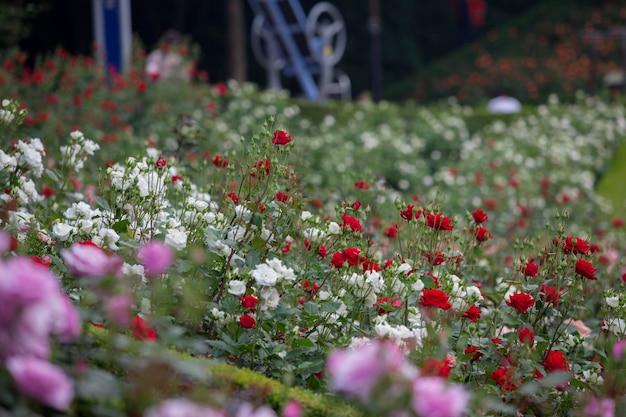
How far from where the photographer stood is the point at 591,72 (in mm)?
12812

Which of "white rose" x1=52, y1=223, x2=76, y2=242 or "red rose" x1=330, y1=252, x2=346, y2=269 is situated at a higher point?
"red rose" x1=330, y1=252, x2=346, y2=269

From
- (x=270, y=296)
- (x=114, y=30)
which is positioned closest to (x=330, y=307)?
(x=270, y=296)

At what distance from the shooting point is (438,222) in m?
2.26

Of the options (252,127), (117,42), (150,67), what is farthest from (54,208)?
(117,42)

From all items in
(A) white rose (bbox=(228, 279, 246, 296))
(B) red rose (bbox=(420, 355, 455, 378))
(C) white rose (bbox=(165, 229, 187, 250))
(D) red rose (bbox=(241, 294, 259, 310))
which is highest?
(C) white rose (bbox=(165, 229, 187, 250))

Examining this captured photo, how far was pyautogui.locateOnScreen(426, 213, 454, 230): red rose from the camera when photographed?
2.19m

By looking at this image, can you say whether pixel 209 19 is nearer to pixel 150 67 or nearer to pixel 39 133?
pixel 150 67

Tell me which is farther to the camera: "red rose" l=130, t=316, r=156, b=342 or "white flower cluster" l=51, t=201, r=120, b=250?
"white flower cluster" l=51, t=201, r=120, b=250

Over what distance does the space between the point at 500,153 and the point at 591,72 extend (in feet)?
20.8

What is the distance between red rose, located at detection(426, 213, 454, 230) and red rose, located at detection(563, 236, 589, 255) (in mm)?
314

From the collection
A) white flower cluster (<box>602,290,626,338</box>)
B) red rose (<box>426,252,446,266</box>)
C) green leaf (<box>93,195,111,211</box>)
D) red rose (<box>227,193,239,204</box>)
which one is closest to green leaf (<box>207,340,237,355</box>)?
red rose (<box>227,193,239,204</box>)

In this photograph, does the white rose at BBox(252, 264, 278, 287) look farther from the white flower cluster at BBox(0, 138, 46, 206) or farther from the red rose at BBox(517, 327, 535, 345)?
the white flower cluster at BBox(0, 138, 46, 206)

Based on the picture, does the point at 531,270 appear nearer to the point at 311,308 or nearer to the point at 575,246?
the point at 575,246

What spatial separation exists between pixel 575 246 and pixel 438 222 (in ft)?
1.24
